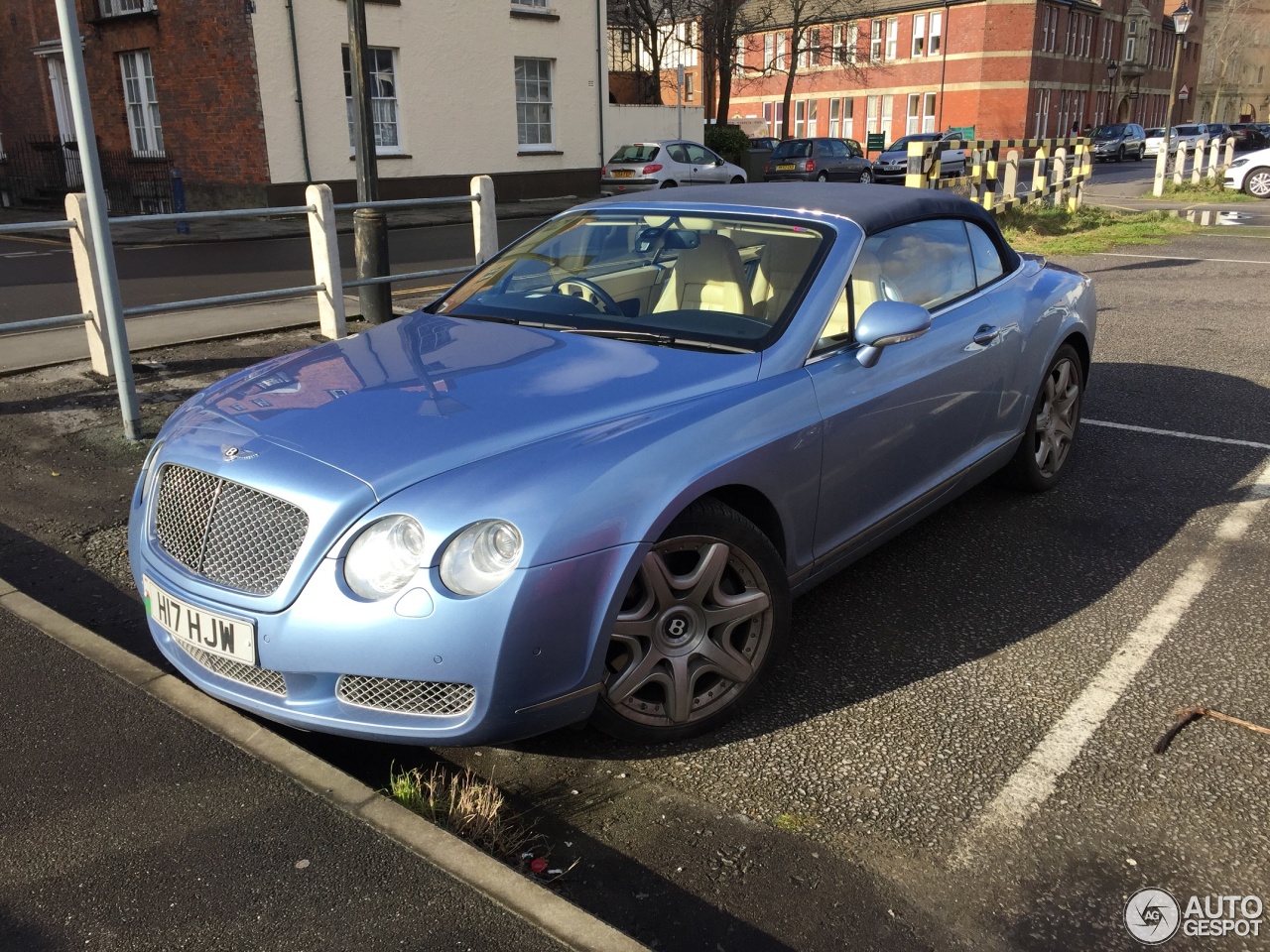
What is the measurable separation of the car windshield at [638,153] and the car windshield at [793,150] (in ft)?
31.1

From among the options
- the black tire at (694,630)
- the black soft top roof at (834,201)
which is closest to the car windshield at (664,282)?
the black soft top roof at (834,201)

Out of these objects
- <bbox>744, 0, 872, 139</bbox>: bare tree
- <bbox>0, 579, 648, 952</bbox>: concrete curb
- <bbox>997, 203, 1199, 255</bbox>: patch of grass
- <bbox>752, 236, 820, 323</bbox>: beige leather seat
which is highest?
<bbox>744, 0, 872, 139</bbox>: bare tree

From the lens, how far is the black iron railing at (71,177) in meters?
23.3

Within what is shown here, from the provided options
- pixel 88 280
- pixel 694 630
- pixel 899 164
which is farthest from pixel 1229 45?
pixel 694 630

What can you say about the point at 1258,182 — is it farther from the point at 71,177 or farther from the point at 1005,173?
the point at 71,177

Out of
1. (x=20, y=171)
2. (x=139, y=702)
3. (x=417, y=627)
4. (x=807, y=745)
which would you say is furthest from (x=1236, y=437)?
(x=20, y=171)

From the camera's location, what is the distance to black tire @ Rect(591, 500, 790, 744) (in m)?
2.98

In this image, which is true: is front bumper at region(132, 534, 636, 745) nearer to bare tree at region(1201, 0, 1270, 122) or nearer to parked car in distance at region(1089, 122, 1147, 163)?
parked car in distance at region(1089, 122, 1147, 163)

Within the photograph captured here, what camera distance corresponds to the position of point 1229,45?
85.1 meters

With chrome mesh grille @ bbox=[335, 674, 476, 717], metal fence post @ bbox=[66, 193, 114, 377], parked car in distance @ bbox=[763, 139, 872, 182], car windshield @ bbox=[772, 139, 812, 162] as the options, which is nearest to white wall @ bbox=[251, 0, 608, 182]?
parked car in distance @ bbox=[763, 139, 872, 182]

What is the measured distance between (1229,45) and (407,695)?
10158 cm

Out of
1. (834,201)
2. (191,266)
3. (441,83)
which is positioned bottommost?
(191,266)

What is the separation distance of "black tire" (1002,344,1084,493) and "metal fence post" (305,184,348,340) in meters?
5.24

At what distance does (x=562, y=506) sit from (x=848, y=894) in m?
1.18
